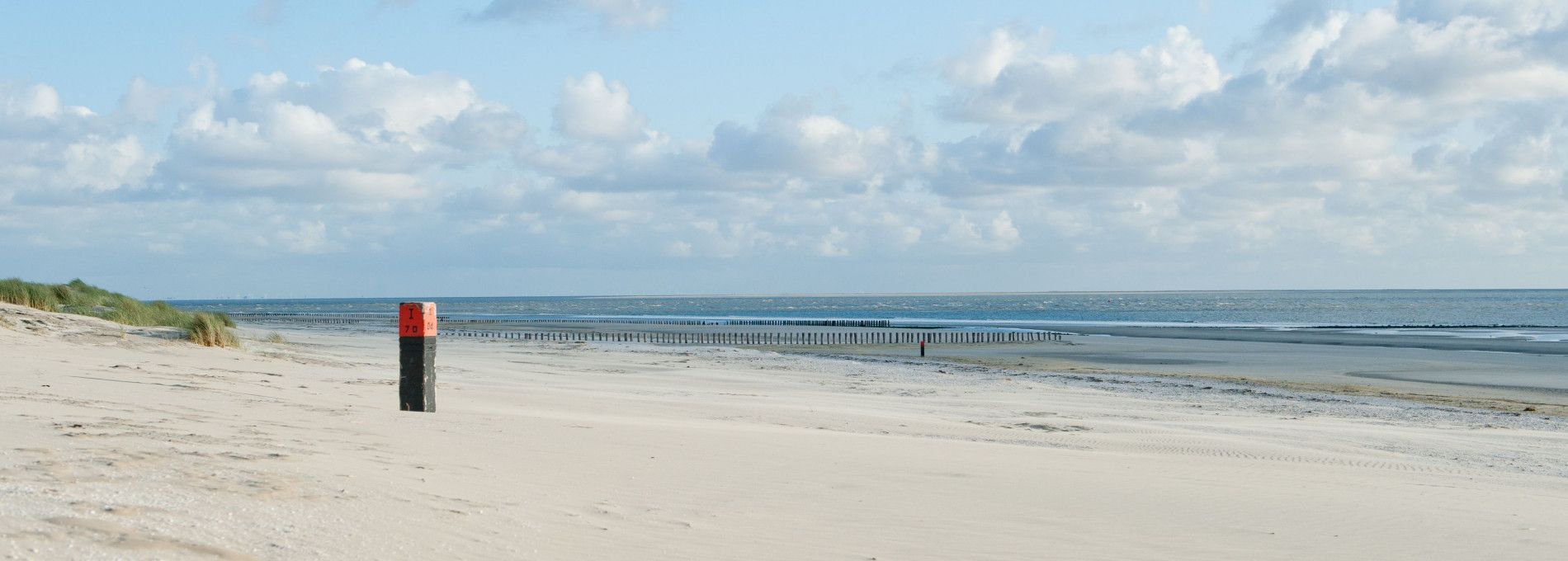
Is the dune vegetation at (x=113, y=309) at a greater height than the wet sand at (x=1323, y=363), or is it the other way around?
the dune vegetation at (x=113, y=309)

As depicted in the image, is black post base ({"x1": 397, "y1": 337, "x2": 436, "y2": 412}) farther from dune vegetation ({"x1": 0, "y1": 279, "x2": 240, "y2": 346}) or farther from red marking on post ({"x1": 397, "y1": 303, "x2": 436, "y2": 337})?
dune vegetation ({"x1": 0, "y1": 279, "x2": 240, "y2": 346})

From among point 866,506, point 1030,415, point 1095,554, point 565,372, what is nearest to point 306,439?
point 866,506

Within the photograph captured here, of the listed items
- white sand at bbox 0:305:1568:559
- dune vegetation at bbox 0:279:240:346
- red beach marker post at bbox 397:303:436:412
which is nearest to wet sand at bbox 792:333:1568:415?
white sand at bbox 0:305:1568:559

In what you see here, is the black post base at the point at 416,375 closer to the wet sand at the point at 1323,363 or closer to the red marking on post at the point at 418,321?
the red marking on post at the point at 418,321

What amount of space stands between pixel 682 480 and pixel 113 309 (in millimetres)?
30596

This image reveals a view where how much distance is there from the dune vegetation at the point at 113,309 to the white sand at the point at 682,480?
7165mm

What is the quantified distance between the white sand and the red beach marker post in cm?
33

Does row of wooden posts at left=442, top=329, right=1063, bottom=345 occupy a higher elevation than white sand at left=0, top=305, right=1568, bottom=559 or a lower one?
lower

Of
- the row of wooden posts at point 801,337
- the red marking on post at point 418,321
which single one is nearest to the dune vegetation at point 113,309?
the red marking on post at point 418,321

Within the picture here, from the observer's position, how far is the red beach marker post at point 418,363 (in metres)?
10.8

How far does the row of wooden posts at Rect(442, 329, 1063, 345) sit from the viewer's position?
5362 cm

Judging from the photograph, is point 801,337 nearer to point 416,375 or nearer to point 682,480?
point 416,375

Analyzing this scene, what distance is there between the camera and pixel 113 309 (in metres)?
31.5

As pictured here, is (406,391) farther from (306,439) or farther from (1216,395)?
(1216,395)
